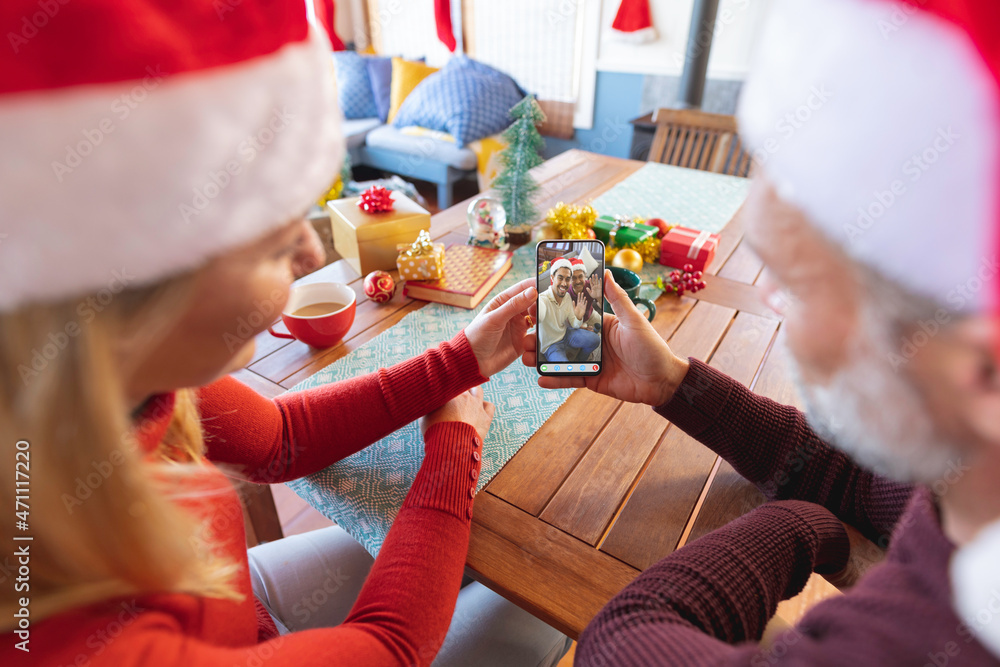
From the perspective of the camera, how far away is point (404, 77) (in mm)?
3635

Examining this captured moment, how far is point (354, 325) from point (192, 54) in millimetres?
699

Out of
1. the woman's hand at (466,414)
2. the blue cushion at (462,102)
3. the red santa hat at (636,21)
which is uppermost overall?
the red santa hat at (636,21)

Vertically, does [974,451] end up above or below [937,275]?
below

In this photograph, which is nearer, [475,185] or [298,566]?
[298,566]

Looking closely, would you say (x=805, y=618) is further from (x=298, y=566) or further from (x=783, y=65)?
(x=298, y=566)

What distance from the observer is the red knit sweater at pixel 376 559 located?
393 millimetres

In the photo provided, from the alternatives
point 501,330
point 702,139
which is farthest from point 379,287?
point 702,139

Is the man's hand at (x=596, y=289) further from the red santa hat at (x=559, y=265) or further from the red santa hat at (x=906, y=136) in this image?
the red santa hat at (x=906, y=136)

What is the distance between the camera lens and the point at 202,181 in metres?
0.31

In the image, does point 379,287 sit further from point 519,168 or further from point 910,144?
point 910,144

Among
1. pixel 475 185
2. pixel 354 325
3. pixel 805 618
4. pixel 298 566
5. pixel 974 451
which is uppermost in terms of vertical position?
pixel 974 451

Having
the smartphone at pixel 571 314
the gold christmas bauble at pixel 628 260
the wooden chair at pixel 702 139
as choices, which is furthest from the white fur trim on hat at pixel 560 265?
the wooden chair at pixel 702 139

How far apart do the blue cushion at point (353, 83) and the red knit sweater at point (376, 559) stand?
356cm

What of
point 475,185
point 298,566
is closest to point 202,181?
point 298,566
